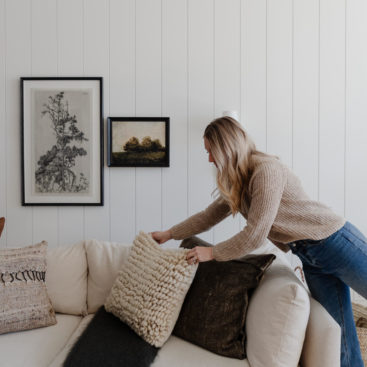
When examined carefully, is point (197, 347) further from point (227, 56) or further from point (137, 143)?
point (227, 56)

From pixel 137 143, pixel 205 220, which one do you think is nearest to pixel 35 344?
pixel 205 220

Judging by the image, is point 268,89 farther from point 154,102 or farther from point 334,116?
point 154,102

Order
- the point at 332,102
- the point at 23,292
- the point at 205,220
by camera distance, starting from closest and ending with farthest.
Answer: the point at 23,292 → the point at 205,220 → the point at 332,102

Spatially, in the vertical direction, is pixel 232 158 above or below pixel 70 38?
below

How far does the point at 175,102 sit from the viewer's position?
2.31 m

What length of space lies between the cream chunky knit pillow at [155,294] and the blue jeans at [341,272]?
53 centimetres

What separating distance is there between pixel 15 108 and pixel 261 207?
2.00 metres

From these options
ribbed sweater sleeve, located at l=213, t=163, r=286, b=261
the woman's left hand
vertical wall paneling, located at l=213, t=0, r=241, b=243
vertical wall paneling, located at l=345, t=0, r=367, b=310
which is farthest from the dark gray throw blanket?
vertical wall paneling, located at l=345, t=0, r=367, b=310

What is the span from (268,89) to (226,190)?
3.90 ft

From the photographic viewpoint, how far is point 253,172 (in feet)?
4.49

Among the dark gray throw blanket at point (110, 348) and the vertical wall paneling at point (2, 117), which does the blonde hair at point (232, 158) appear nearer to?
the dark gray throw blanket at point (110, 348)

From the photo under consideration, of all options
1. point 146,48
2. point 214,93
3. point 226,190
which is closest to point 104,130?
point 146,48

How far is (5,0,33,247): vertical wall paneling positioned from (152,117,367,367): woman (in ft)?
5.10

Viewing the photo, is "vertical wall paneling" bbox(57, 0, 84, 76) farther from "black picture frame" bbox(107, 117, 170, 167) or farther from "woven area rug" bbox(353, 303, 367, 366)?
"woven area rug" bbox(353, 303, 367, 366)
